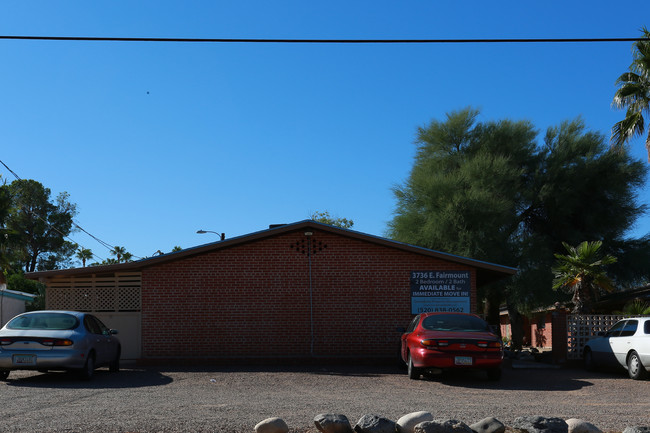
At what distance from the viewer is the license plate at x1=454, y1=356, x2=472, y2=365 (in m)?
13.6

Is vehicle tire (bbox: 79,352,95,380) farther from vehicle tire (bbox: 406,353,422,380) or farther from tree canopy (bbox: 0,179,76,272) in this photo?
tree canopy (bbox: 0,179,76,272)

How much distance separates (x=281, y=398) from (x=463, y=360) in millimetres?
4292

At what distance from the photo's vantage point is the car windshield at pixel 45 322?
1400cm

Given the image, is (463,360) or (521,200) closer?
(463,360)

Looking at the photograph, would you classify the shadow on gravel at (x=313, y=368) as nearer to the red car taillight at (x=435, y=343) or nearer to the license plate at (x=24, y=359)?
the red car taillight at (x=435, y=343)

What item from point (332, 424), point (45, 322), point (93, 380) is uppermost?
point (45, 322)

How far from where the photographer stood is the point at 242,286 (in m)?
19.0

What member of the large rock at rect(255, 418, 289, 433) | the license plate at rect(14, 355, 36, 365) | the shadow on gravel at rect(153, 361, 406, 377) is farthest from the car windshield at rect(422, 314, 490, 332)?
the license plate at rect(14, 355, 36, 365)

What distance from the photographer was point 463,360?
13656 mm

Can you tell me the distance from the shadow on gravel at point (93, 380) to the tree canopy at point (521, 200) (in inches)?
748

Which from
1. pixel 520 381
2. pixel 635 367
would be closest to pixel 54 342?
pixel 520 381

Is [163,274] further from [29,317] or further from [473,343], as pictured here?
[473,343]

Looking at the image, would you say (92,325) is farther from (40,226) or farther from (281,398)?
(40,226)

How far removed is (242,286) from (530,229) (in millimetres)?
19951
